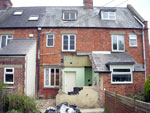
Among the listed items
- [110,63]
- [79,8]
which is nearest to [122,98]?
[110,63]

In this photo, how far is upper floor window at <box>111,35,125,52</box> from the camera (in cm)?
1528

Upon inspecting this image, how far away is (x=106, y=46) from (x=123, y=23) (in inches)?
127

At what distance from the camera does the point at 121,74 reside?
41.0 feet

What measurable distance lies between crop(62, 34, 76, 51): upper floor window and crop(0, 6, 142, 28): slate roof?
1214 mm

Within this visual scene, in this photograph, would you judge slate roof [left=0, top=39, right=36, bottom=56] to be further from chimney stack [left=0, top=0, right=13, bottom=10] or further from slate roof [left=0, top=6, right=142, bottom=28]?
chimney stack [left=0, top=0, right=13, bottom=10]

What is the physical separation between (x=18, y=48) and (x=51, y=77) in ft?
13.5

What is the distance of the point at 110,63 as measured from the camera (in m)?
12.0

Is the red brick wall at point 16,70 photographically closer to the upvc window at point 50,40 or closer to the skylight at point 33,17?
the upvc window at point 50,40

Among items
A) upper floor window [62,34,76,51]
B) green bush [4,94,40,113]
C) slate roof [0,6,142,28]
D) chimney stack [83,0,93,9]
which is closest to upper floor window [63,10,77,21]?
slate roof [0,6,142,28]

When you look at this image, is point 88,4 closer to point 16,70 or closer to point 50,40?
point 50,40

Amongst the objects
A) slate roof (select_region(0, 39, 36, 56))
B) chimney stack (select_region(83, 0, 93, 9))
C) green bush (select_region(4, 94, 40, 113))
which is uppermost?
chimney stack (select_region(83, 0, 93, 9))

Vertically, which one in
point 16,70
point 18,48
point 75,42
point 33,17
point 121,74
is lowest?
point 121,74

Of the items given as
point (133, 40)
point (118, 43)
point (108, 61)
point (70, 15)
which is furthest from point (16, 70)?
point (133, 40)

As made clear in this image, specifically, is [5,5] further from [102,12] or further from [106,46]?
[106,46]
